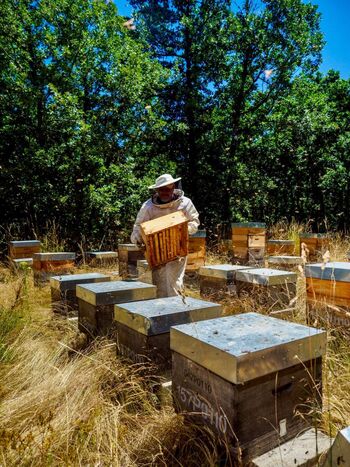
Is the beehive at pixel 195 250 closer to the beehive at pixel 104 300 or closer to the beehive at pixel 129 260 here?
the beehive at pixel 129 260

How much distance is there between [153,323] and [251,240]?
5030 mm

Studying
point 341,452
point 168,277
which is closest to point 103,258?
point 168,277

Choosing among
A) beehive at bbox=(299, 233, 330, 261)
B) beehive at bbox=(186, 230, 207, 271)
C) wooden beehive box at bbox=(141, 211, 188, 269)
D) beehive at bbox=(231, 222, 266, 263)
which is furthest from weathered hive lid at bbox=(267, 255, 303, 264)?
wooden beehive box at bbox=(141, 211, 188, 269)

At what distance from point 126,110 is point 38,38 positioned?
2.85 meters

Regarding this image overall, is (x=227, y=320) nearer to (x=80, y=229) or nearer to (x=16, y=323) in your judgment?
(x=16, y=323)

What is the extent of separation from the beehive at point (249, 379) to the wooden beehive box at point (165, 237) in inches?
79.2

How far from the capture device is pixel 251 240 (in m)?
7.17

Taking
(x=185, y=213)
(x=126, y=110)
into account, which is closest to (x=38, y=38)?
(x=126, y=110)

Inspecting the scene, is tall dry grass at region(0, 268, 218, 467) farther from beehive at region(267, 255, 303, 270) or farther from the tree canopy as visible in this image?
the tree canopy

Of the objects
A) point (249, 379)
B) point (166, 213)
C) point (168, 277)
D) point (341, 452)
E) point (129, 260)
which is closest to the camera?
point (341, 452)

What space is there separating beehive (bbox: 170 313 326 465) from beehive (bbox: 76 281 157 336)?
1.29 m

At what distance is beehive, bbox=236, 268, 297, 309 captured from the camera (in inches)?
158

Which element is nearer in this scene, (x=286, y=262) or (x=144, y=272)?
(x=144, y=272)

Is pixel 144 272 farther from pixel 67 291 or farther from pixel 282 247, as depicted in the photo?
pixel 282 247
